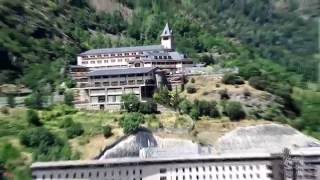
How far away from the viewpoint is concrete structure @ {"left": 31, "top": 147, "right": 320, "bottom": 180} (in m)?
31.3

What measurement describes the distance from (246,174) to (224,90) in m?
11.8

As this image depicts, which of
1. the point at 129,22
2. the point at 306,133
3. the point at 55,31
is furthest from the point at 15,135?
the point at 129,22

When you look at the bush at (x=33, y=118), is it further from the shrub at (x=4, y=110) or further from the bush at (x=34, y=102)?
the shrub at (x=4, y=110)

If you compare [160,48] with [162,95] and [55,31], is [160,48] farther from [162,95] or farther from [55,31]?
[55,31]

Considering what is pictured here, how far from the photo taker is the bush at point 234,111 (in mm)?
40594

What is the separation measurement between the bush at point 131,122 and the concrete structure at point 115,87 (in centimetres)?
404

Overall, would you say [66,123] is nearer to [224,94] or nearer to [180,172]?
[224,94]

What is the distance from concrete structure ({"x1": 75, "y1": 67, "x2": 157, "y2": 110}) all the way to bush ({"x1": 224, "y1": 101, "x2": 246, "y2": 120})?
4486 mm

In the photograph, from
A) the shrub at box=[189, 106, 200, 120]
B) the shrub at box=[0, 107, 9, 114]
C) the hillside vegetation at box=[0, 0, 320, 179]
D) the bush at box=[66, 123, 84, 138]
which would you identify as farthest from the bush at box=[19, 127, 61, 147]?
the shrub at box=[189, 106, 200, 120]

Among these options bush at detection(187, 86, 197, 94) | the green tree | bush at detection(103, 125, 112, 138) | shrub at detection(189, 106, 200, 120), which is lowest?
bush at detection(103, 125, 112, 138)

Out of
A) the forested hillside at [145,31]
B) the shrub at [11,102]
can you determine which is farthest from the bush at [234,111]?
Answer: the shrub at [11,102]

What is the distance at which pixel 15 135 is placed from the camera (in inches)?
1517

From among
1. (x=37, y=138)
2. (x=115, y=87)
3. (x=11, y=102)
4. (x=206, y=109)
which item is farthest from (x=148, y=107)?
(x=11, y=102)

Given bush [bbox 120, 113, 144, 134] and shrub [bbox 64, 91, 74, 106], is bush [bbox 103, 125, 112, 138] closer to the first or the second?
bush [bbox 120, 113, 144, 134]
